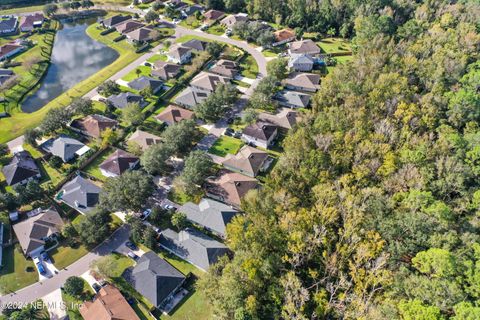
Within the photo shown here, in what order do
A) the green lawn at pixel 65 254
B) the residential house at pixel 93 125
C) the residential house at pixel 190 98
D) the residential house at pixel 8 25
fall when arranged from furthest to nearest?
the residential house at pixel 8 25 → the residential house at pixel 190 98 → the residential house at pixel 93 125 → the green lawn at pixel 65 254

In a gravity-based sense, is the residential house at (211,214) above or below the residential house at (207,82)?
below

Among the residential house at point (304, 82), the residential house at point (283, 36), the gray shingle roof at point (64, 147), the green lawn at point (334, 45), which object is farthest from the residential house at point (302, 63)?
the gray shingle roof at point (64, 147)

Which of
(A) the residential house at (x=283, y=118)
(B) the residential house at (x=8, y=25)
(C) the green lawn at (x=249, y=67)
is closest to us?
(A) the residential house at (x=283, y=118)

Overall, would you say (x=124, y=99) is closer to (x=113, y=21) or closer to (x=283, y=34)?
(x=113, y=21)

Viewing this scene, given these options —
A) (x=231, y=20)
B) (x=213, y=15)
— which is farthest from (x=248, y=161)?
(x=213, y=15)

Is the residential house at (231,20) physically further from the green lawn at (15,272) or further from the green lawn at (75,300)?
the green lawn at (75,300)

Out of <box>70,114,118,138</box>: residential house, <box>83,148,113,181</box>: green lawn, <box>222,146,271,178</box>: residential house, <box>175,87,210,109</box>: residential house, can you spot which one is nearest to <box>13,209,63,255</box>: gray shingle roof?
<box>83,148,113,181</box>: green lawn
